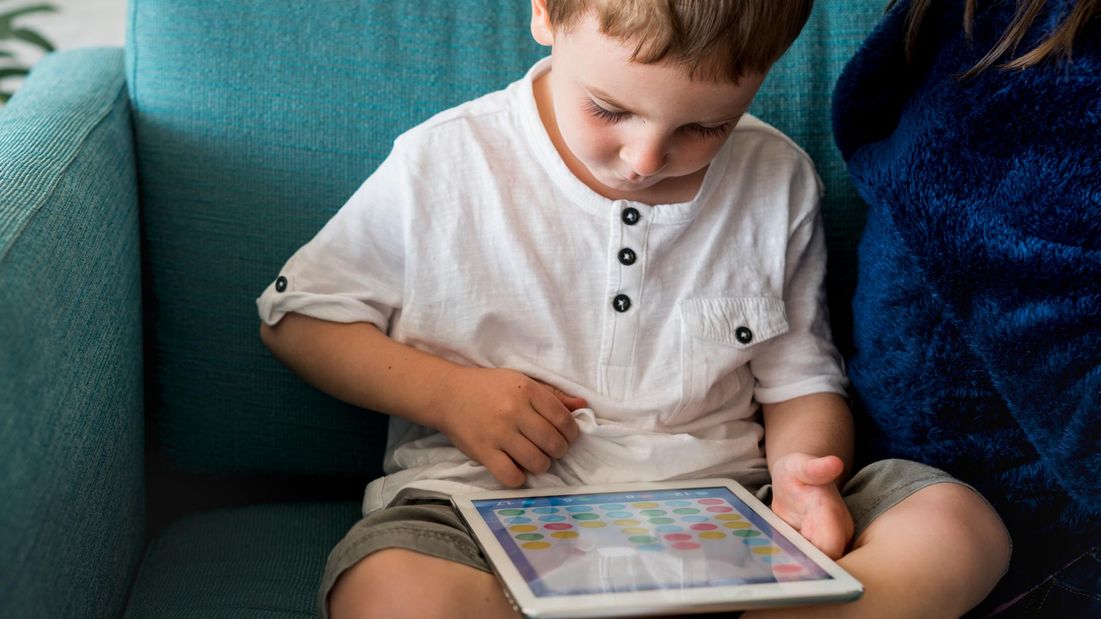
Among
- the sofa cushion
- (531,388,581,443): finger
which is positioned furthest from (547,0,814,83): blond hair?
the sofa cushion

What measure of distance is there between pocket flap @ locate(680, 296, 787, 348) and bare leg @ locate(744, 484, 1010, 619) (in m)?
0.19

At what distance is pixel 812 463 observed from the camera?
2.60 ft

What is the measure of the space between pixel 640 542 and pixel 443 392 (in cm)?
22

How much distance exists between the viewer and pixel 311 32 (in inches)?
40.7

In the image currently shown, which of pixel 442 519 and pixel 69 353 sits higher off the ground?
pixel 69 353

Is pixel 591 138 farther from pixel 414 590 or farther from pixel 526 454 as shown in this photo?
pixel 414 590

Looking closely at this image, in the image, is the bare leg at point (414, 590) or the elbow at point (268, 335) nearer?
the bare leg at point (414, 590)

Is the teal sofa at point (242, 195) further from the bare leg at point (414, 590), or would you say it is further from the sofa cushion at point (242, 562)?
the bare leg at point (414, 590)

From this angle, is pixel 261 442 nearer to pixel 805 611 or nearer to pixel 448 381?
pixel 448 381

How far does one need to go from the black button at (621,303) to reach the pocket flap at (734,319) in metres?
0.05

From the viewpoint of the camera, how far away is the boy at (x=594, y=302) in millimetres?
802

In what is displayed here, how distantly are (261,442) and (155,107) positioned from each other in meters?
0.33

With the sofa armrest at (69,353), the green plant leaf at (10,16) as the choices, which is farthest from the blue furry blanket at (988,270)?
the green plant leaf at (10,16)

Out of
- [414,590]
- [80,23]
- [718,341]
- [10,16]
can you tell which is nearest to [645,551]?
[414,590]
